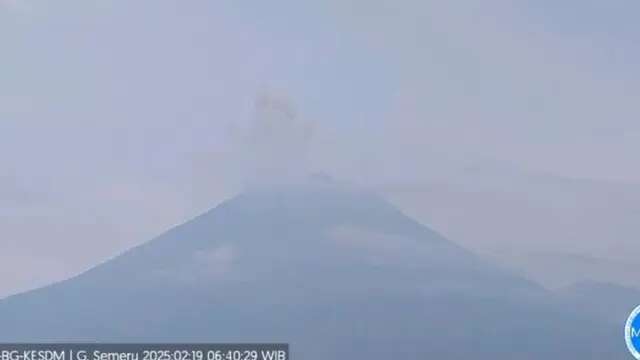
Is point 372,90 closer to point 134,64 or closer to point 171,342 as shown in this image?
point 134,64

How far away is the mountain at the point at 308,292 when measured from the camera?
2.81 meters

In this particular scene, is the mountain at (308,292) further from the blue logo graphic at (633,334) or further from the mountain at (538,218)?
the blue logo graphic at (633,334)

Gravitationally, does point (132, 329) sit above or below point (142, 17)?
below

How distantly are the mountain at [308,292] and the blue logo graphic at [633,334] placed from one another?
0.17 meters

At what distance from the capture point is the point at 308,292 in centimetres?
283

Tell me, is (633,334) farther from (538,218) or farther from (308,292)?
(308,292)

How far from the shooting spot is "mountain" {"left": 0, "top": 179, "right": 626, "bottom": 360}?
281 centimetres

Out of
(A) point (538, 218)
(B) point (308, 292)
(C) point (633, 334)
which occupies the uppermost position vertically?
(A) point (538, 218)

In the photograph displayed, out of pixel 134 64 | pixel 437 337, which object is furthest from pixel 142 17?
pixel 437 337

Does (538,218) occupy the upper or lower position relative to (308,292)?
upper

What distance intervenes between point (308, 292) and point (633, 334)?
0.95 meters

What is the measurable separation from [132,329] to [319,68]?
901 mm

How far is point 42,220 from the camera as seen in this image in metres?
2.79

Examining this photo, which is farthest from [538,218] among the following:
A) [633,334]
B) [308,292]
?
[308,292]
